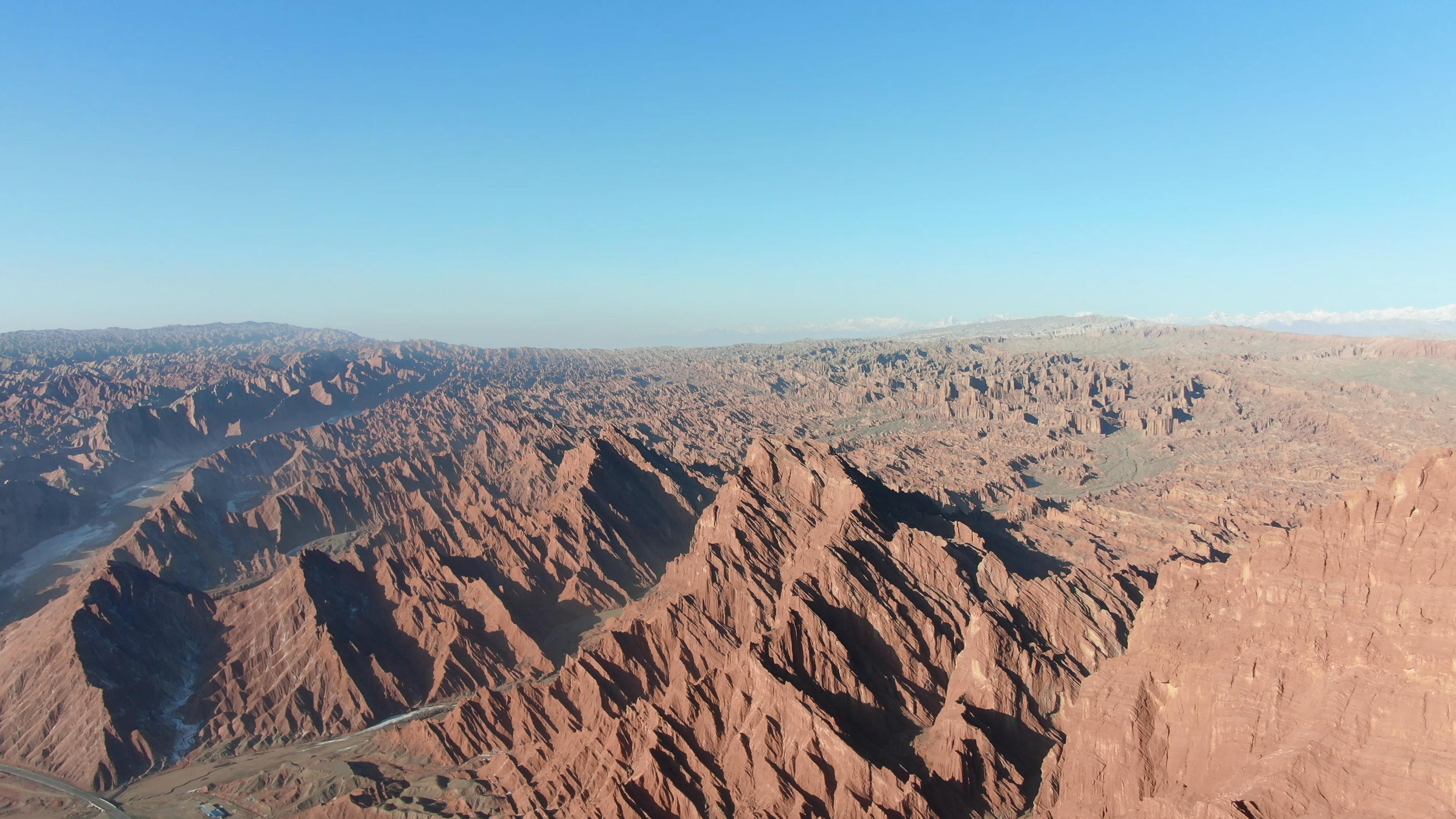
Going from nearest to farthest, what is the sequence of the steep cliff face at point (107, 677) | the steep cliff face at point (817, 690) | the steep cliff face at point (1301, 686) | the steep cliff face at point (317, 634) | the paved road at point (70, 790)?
1. the steep cliff face at point (1301, 686)
2. the steep cliff face at point (817, 690)
3. the paved road at point (70, 790)
4. the steep cliff face at point (107, 677)
5. the steep cliff face at point (317, 634)

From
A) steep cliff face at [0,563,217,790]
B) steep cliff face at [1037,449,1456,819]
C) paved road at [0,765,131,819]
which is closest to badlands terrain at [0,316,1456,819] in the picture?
steep cliff face at [1037,449,1456,819]

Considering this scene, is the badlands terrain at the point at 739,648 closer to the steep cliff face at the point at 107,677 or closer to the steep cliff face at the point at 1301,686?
the steep cliff face at the point at 1301,686

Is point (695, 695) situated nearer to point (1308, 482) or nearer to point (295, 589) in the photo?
point (295, 589)

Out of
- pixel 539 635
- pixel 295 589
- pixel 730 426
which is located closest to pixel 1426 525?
pixel 539 635

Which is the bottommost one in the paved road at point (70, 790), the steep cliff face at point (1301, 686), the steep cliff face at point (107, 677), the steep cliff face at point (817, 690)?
the paved road at point (70, 790)

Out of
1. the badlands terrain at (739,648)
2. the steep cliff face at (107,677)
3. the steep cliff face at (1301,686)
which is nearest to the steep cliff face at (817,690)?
the badlands terrain at (739,648)

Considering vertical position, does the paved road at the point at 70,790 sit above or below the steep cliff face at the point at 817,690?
below

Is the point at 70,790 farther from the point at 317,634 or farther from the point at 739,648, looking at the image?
the point at 739,648
